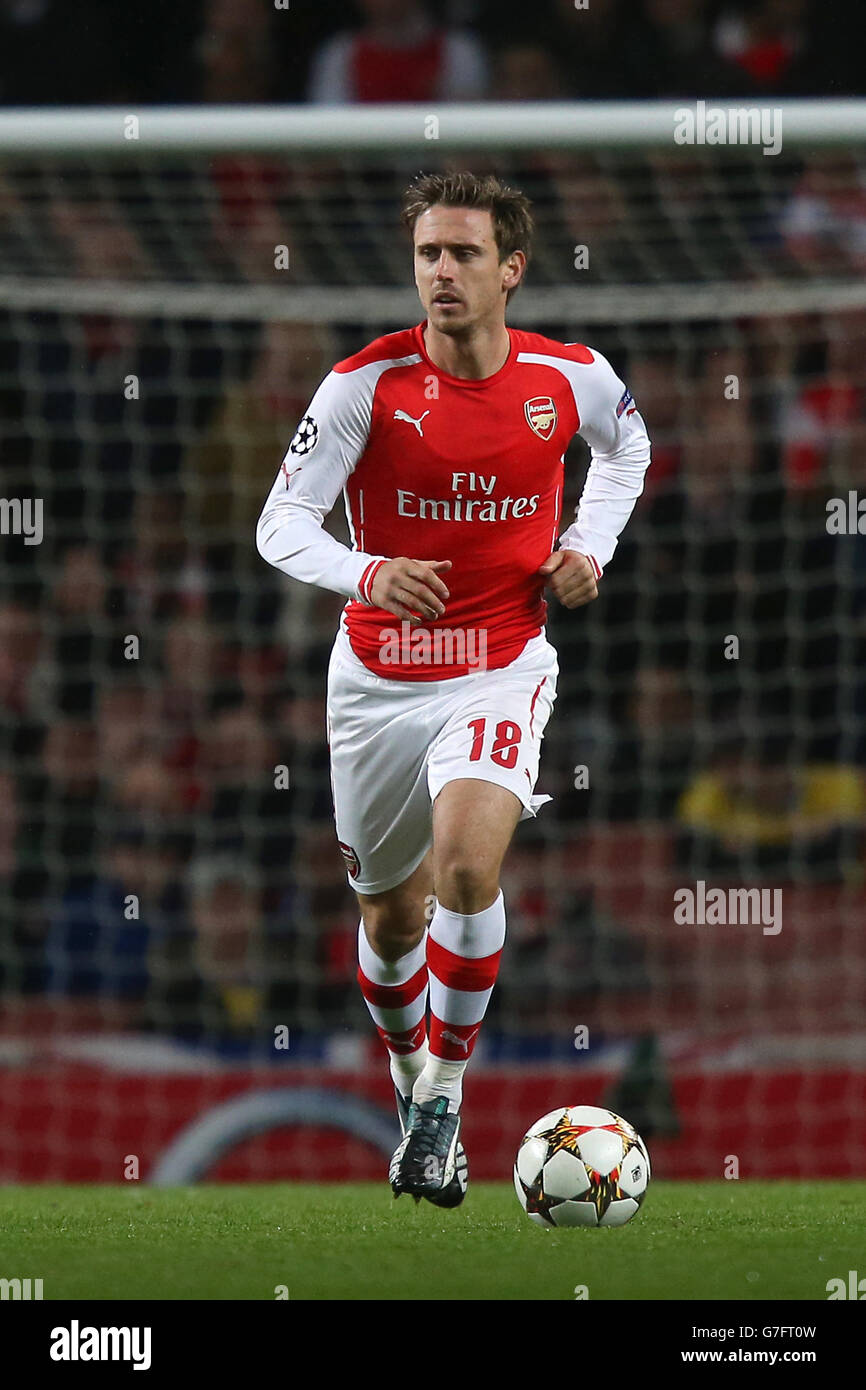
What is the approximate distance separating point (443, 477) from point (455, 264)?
0.53m

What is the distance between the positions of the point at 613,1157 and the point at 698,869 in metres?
3.61

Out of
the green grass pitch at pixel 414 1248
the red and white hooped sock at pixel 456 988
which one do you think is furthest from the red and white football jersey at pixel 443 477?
the green grass pitch at pixel 414 1248

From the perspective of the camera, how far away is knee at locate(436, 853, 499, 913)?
4367 mm

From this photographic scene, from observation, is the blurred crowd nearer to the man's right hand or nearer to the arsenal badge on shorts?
the arsenal badge on shorts

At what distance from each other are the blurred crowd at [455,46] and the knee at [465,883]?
6260 mm

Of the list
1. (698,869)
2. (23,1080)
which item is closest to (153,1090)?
(23,1080)

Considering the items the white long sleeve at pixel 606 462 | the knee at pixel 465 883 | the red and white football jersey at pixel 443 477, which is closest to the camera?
the knee at pixel 465 883

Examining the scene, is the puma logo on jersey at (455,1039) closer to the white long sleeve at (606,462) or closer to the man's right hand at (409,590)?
the man's right hand at (409,590)

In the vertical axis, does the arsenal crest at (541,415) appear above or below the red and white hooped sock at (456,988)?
above

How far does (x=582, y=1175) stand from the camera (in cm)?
445

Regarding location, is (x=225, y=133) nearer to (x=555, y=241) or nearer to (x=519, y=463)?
(x=519, y=463)

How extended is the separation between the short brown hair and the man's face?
0.08 ft

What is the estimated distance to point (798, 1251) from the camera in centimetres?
419

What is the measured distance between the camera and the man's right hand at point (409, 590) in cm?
425
